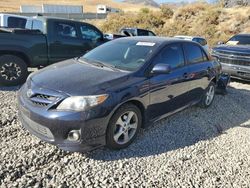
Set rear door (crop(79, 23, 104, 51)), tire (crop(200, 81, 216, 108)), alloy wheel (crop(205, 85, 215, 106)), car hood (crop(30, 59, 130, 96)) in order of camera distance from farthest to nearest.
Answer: rear door (crop(79, 23, 104, 51))
alloy wheel (crop(205, 85, 215, 106))
tire (crop(200, 81, 216, 108))
car hood (crop(30, 59, 130, 96))

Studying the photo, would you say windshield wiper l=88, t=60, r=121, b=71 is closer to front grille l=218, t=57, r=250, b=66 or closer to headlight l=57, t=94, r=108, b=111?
headlight l=57, t=94, r=108, b=111

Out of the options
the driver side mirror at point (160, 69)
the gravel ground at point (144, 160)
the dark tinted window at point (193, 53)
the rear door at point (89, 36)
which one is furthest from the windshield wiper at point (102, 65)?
the rear door at point (89, 36)

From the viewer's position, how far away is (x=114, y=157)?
12.7ft

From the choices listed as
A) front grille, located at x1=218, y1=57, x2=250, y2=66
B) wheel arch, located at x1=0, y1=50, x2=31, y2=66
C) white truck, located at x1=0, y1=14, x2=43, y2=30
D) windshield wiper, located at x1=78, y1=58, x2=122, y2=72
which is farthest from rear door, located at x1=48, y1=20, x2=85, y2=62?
front grille, located at x1=218, y1=57, x2=250, y2=66

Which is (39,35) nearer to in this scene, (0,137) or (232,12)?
(0,137)

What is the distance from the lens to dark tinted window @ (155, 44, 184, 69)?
4.61m

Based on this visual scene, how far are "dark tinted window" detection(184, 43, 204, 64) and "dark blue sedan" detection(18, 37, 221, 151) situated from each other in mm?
23

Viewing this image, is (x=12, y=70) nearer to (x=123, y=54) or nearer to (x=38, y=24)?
(x=38, y=24)

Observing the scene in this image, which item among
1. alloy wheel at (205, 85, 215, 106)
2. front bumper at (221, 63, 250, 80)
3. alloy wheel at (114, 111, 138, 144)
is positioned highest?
alloy wheel at (114, 111, 138, 144)

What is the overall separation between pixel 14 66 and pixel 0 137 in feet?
9.55

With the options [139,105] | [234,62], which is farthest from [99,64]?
[234,62]

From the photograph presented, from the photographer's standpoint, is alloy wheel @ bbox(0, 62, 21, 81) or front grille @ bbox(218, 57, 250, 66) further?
front grille @ bbox(218, 57, 250, 66)

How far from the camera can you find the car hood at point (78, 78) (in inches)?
143

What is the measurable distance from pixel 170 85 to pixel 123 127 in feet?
4.02
